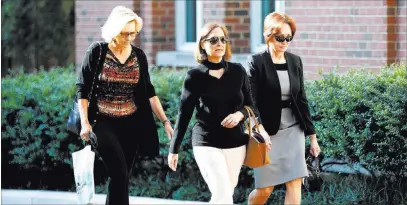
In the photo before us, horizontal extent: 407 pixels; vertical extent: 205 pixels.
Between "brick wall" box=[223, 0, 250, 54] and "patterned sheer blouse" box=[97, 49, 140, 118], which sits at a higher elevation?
"brick wall" box=[223, 0, 250, 54]

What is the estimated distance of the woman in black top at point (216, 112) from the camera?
880cm

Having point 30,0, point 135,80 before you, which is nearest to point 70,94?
point 135,80

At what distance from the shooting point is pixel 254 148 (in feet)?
29.1

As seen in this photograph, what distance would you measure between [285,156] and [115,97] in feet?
4.27

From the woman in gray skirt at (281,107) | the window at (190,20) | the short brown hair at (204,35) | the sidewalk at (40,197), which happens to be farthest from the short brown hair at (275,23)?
the window at (190,20)

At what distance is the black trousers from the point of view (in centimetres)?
926

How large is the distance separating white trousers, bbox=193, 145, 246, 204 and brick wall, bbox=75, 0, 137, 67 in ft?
21.8

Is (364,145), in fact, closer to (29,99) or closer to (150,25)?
(29,99)

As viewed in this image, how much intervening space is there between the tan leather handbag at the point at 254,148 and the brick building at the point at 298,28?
12.6 feet

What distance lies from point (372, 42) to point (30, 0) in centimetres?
692

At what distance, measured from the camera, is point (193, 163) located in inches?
476

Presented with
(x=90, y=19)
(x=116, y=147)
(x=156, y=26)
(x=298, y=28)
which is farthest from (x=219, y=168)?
(x=90, y=19)

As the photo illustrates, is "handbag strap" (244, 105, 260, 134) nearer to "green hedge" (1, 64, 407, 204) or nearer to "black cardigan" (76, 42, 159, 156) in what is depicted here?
"black cardigan" (76, 42, 159, 156)

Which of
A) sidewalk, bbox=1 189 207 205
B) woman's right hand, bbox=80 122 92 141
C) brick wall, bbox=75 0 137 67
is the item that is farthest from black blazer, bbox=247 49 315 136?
brick wall, bbox=75 0 137 67
